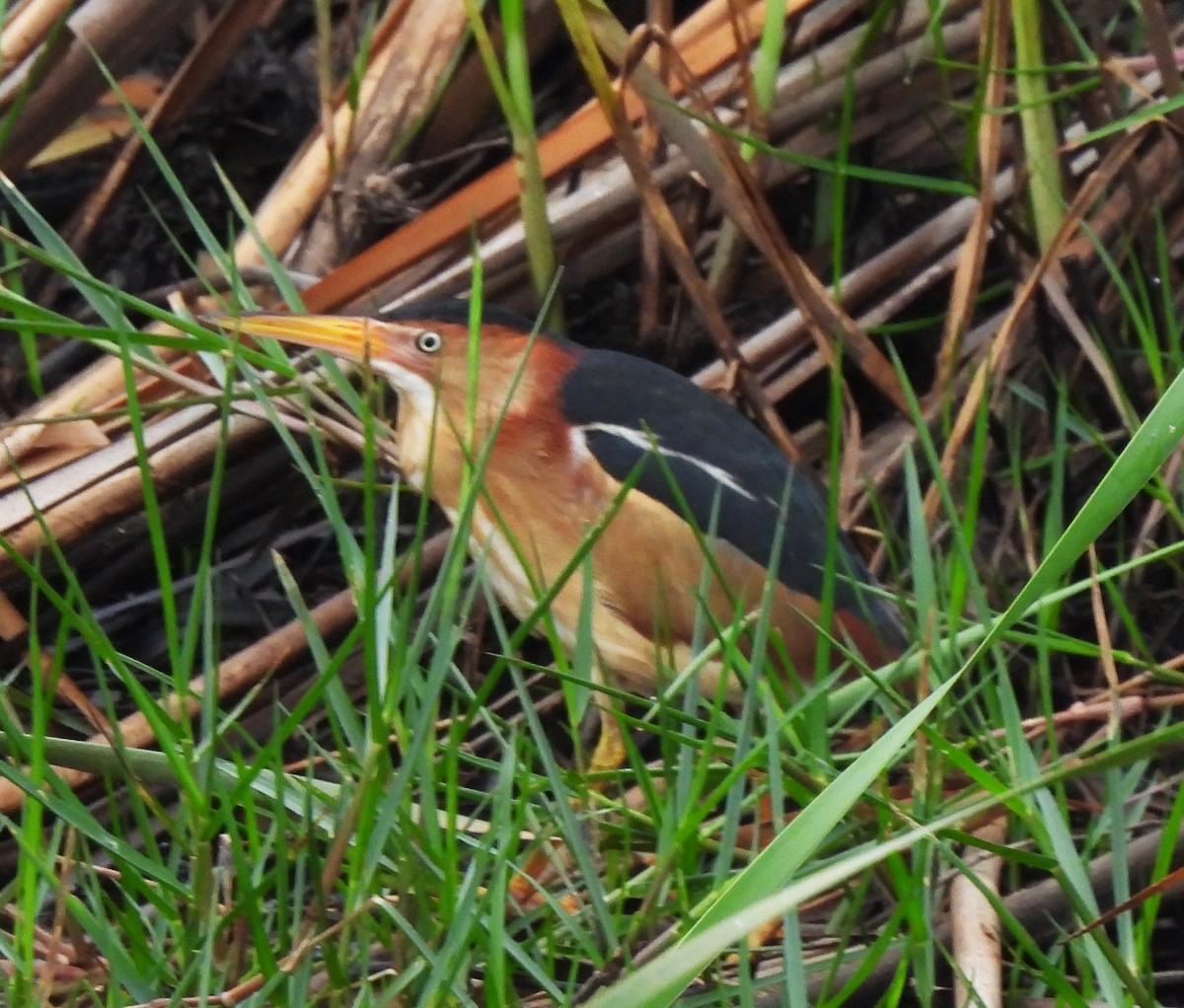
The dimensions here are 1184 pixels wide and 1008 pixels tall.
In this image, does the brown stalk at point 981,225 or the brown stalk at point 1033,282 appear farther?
the brown stalk at point 981,225

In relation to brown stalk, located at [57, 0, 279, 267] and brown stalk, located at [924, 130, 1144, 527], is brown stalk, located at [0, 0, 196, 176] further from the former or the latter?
brown stalk, located at [924, 130, 1144, 527]

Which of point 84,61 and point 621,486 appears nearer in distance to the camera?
point 621,486

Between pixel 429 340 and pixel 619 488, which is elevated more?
pixel 429 340

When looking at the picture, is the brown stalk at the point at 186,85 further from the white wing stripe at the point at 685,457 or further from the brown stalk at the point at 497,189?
the white wing stripe at the point at 685,457

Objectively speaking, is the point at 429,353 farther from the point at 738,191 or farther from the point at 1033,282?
the point at 1033,282

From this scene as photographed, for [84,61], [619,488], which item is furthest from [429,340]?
[84,61]

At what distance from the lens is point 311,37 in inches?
82.3

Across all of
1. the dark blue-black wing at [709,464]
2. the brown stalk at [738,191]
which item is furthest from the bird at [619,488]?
the brown stalk at [738,191]

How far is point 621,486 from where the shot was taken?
1573mm

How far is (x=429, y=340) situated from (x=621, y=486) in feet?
0.72

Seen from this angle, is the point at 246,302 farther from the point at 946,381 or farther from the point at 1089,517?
the point at 1089,517

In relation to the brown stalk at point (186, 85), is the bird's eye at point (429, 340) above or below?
below

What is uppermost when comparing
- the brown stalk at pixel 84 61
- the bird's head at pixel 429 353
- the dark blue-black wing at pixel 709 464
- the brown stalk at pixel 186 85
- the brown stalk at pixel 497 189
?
the brown stalk at pixel 84 61

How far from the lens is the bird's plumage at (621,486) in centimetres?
157
